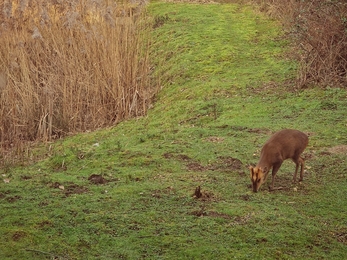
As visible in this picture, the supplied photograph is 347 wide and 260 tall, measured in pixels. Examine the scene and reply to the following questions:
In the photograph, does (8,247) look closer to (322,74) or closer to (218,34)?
(322,74)

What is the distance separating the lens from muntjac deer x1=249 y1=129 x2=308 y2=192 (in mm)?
6160

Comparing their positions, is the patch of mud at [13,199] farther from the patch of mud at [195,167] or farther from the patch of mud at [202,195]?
the patch of mud at [195,167]

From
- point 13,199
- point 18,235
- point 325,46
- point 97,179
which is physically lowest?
point 97,179

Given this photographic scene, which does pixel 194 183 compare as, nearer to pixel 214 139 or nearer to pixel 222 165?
pixel 222 165

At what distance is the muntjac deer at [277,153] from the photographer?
6.16 m

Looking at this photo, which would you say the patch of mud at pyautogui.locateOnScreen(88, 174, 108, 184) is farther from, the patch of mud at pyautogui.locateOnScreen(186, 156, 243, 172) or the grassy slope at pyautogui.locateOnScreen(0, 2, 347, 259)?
the patch of mud at pyautogui.locateOnScreen(186, 156, 243, 172)

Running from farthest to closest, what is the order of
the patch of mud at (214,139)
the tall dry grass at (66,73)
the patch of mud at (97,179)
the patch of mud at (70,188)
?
1. the tall dry grass at (66,73)
2. the patch of mud at (214,139)
3. the patch of mud at (97,179)
4. the patch of mud at (70,188)

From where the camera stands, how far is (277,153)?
6379mm

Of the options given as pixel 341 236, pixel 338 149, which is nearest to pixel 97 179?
pixel 341 236

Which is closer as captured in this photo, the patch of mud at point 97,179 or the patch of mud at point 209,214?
the patch of mud at point 209,214

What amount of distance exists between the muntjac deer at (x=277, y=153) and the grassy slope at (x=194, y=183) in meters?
0.19

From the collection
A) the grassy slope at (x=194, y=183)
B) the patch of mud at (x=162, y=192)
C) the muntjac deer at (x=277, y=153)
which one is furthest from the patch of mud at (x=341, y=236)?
the patch of mud at (x=162, y=192)

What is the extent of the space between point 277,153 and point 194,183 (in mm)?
915

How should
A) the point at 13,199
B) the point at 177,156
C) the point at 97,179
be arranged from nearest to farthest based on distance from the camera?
the point at 13,199, the point at 97,179, the point at 177,156
